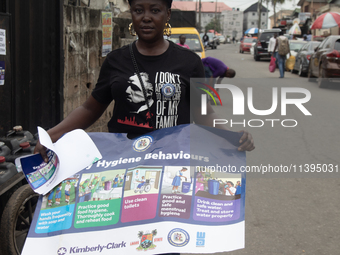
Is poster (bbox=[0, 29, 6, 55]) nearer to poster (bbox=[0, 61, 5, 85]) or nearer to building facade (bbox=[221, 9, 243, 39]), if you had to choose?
poster (bbox=[0, 61, 5, 85])

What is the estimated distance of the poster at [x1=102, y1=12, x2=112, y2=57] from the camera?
6.80m

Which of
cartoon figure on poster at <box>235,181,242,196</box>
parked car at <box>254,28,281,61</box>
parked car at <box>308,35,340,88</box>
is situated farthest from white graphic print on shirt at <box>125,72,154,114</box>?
parked car at <box>254,28,281,61</box>

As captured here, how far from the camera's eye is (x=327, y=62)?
13859 millimetres

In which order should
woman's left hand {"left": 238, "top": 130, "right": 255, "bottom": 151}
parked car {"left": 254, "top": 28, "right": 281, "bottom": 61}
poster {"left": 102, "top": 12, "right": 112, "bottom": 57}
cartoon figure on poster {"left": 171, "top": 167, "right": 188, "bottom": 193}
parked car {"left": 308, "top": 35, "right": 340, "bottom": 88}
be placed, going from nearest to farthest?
1. cartoon figure on poster {"left": 171, "top": 167, "right": 188, "bottom": 193}
2. woman's left hand {"left": 238, "top": 130, "right": 255, "bottom": 151}
3. poster {"left": 102, "top": 12, "right": 112, "bottom": 57}
4. parked car {"left": 308, "top": 35, "right": 340, "bottom": 88}
5. parked car {"left": 254, "top": 28, "right": 281, "bottom": 61}

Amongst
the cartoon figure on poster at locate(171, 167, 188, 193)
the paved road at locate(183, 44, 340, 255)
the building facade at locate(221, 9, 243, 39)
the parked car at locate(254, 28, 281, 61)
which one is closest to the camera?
the cartoon figure on poster at locate(171, 167, 188, 193)

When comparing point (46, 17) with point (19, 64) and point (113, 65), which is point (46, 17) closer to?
point (19, 64)

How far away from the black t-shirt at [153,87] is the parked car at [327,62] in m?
12.7

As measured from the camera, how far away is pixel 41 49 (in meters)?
5.09

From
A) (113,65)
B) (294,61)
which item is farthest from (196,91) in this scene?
(294,61)

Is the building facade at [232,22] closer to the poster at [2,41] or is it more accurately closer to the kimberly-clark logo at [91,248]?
the poster at [2,41]

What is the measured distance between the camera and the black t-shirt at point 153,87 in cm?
210

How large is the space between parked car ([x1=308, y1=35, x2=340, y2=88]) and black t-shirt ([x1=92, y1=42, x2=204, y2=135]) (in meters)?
12.7

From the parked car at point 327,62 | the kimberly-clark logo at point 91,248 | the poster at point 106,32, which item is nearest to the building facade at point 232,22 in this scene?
the parked car at point 327,62

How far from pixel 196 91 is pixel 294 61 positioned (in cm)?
1905
